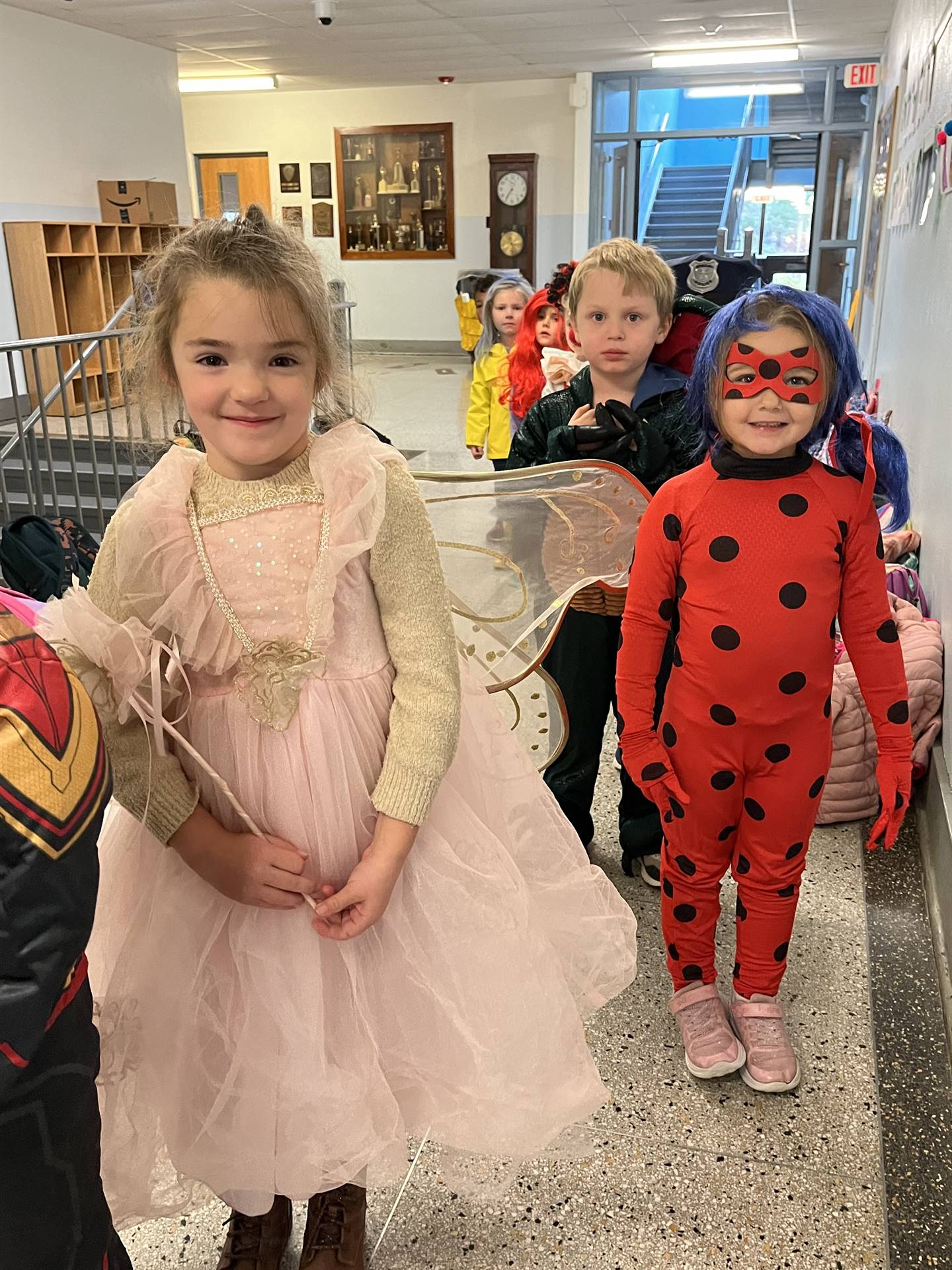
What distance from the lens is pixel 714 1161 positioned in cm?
150

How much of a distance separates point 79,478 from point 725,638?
493 cm

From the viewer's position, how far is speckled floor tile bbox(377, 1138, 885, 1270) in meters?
1.35

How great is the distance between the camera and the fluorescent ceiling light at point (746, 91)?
10758mm

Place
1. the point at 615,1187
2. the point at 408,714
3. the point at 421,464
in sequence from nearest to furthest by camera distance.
Answer: the point at 408,714
the point at 615,1187
the point at 421,464

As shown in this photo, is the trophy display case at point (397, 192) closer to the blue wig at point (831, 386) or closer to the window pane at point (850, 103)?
the window pane at point (850, 103)

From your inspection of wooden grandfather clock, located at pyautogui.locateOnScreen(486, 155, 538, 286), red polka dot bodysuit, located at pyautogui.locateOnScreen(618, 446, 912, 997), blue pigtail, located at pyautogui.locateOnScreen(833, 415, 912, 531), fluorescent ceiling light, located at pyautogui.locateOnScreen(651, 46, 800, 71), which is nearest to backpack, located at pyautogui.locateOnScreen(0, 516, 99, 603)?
red polka dot bodysuit, located at pyautogui.locateOnScreen(618, 446, 912, 997)

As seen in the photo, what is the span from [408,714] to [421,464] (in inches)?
207

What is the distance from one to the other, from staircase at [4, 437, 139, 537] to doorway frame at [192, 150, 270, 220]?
7.47 m

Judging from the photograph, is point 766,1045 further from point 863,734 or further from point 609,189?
point 609,189

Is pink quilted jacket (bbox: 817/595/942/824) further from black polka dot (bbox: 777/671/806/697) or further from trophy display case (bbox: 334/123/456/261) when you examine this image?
trophy display case (bbox: 334/123/456/261)

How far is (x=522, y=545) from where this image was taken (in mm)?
1761

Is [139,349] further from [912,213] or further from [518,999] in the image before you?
[912,213]

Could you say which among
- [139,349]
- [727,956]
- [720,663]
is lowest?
[727,956]

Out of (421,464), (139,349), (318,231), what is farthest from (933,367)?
(318,231)
